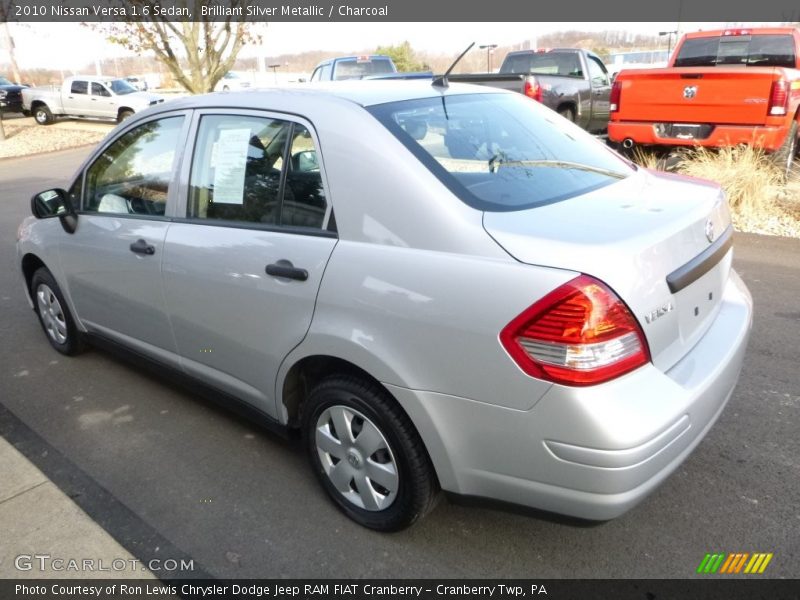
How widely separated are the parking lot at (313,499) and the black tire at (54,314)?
0.82 feet

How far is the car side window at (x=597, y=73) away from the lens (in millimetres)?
11797

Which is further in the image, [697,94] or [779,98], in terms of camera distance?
[697,94]

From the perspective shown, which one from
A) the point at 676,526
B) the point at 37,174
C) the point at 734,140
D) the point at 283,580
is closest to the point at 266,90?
the point at 283,580

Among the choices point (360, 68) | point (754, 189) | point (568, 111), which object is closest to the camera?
point (754, 189)

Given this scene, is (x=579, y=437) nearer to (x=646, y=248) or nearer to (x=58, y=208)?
(x=646, y=248)

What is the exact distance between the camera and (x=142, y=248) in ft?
10.7

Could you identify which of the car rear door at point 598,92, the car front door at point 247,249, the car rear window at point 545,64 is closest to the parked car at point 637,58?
the car rear door at point 598,92

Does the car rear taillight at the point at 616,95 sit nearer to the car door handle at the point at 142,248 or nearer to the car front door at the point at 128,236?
the car front door at the point at 128,236

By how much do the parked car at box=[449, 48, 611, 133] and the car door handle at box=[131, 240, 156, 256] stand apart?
24.9ft

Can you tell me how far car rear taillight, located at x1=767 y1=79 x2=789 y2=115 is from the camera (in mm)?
7102

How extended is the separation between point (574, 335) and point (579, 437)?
309mm

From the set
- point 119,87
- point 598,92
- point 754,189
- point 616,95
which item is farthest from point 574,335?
point 119,87

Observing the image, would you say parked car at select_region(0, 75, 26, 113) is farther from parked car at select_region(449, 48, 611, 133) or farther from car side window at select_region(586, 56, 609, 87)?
car side window at select_region(586, 56, 609, 87)

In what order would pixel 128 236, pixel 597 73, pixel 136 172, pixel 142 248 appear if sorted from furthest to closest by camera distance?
pixel 597 73 < pixel 136 172 < pixel 128 236 < pixel 142 248
